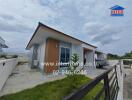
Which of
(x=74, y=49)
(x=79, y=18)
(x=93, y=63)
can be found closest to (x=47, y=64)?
(x=74, y=49)

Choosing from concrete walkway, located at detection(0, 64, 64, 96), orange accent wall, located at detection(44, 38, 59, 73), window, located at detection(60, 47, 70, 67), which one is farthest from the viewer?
window, located at detection(60, 47, 70, 67)

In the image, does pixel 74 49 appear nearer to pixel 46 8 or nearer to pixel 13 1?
pixel 46 8

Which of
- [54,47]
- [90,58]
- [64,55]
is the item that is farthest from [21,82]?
[90,58]

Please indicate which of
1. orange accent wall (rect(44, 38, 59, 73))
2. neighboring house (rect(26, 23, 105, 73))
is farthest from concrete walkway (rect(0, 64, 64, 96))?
neighboring house (rect(26, 23, 105, 73))

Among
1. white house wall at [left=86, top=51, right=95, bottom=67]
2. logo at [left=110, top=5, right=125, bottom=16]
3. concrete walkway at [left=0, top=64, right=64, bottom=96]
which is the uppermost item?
logo at [left=110, top=5, right=125, bottom=16]

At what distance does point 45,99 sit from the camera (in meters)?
4.22

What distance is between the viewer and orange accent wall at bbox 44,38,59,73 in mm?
10211

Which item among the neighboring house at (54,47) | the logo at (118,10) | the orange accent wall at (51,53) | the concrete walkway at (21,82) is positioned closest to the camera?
the concrete walkway at (21,82)

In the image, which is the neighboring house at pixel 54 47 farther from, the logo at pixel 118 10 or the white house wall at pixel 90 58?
the white house wall at pixel 90 58

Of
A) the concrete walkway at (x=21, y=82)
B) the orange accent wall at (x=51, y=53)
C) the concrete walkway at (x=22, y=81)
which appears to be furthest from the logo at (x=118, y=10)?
the concrete walkway at (x=21, y=82)

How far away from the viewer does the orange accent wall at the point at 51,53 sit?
10211mm

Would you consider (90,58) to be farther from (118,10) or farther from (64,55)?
(118,10)

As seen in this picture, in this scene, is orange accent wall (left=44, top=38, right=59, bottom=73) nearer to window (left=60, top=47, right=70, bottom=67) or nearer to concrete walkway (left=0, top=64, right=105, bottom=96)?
window (left=60, top=47, right=70, bottom=67)

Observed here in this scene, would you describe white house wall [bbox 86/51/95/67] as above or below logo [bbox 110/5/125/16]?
below
